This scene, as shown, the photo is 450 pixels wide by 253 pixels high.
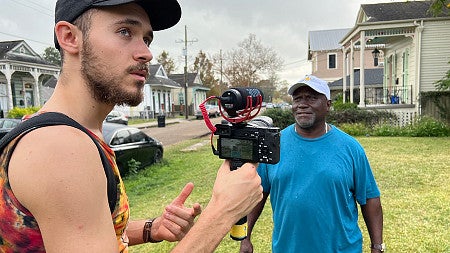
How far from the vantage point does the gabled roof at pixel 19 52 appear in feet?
84.3

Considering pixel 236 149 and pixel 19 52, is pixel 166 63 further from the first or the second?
pixel 236 149

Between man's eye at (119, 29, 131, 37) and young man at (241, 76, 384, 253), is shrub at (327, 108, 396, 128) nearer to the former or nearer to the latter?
young man at (241, 76, 384, 253)

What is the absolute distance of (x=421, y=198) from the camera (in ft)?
19.6

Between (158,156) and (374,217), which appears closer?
(374,217)

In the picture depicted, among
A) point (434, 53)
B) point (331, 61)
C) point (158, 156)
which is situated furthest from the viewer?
point (331, 61)

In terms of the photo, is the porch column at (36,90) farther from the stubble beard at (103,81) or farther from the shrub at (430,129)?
the stubble beard at (103,81)

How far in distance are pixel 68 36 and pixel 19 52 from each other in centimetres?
3086

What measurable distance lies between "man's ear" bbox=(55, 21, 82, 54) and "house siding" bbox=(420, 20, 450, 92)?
18563 millimetres

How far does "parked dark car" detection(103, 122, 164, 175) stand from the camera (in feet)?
26.8

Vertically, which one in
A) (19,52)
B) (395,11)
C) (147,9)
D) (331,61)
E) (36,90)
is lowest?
(147,9)

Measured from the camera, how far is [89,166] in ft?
3.32

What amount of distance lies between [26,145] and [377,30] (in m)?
18.6

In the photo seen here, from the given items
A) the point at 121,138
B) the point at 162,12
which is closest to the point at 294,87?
the point at 162,12

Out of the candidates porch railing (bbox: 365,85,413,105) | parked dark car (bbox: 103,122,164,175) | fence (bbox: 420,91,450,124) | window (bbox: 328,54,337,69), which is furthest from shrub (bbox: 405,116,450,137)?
window (bbox: 328,54,337,69)
